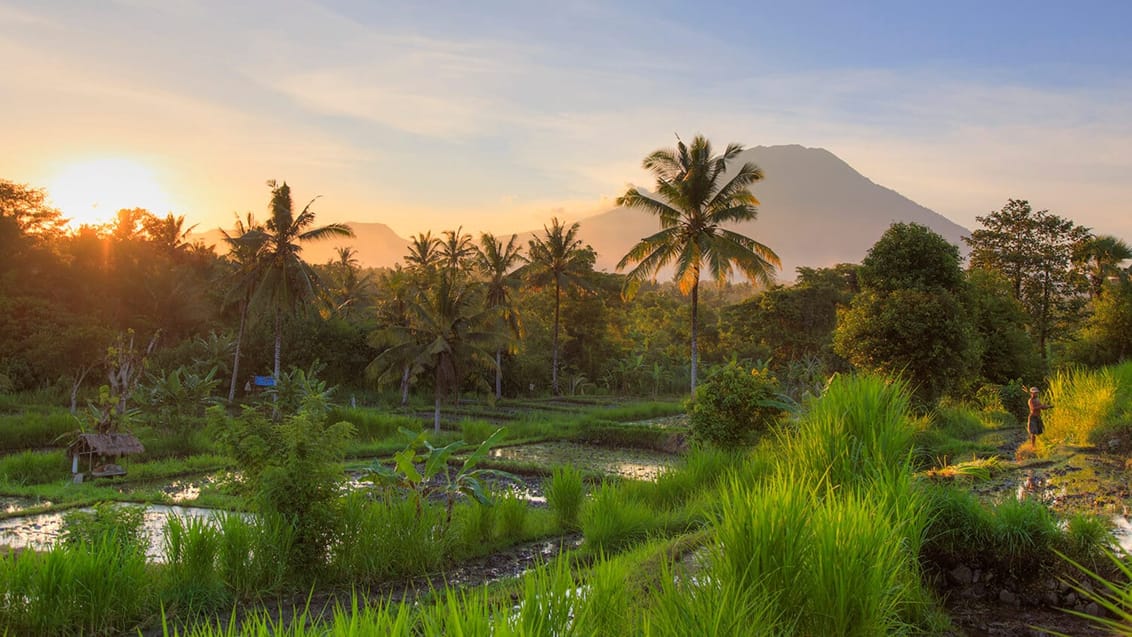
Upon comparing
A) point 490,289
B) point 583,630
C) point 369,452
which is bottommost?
point 369,452

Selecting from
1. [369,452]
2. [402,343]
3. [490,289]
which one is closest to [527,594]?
[369,452]

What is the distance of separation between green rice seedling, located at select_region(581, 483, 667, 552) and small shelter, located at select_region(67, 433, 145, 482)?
41.9 ft

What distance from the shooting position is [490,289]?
4153cm

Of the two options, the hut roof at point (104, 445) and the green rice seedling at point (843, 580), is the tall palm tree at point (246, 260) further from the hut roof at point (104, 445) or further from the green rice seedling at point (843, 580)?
the green rice seedling at point (843, 580)

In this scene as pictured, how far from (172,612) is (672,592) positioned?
16.3ft

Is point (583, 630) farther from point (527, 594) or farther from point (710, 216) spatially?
point (710, 216)

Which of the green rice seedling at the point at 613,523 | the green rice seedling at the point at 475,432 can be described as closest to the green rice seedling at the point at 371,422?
the green rice seedling at the point at 475,432

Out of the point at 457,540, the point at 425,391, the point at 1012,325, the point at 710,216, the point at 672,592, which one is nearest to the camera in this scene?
the point at 672,592

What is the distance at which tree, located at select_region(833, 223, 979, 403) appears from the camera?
60.1ft

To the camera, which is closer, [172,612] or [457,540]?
[172,612]

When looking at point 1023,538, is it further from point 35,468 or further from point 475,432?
point 35,468

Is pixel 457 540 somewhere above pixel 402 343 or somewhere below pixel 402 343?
below

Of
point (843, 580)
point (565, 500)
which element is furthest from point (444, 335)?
point (843, 580)

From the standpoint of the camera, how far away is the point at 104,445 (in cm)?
1628
